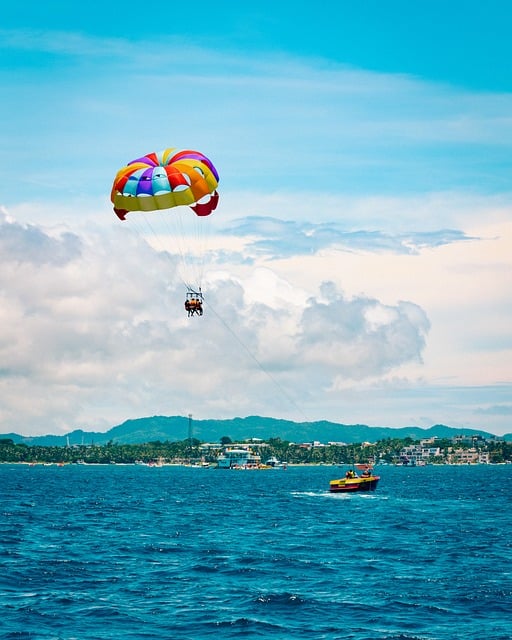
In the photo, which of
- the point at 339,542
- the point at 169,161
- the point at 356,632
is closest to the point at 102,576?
the point at 356,632

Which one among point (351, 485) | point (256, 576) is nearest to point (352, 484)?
point (351, 485)

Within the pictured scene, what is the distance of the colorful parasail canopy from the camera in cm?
5975

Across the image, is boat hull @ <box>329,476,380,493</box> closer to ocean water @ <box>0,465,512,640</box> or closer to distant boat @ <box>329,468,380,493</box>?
distant boat @ <box>329,468,380,493</box>

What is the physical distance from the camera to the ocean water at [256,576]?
133ft

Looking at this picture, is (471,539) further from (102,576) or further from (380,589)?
(102,576)

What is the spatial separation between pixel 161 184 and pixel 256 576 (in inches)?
1028

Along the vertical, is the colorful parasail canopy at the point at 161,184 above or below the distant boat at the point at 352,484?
above

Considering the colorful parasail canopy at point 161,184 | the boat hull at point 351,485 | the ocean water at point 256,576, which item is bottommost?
the ocean water at point 256,576

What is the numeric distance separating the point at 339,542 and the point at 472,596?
23.4 m

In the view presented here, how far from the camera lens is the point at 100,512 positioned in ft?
327

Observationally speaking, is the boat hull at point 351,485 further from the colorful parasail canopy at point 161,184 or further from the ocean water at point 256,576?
the colorful parasail canopy at point 161,184

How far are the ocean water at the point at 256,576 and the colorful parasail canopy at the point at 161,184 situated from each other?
2394 centimetres

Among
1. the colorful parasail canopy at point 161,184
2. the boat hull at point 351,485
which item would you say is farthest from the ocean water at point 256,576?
the boat hull at point 351,485

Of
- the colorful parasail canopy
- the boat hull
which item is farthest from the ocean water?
the boat hull
